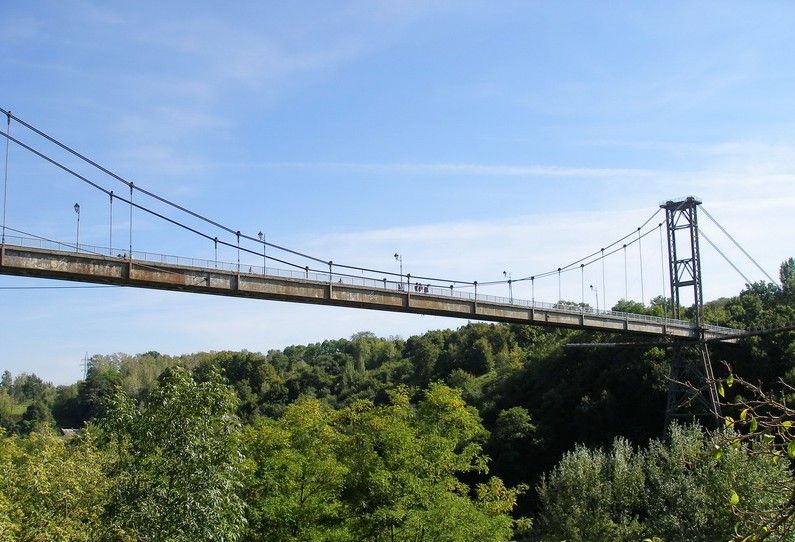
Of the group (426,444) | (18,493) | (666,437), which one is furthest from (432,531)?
(666,437)

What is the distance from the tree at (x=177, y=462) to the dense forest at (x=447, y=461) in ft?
0.12

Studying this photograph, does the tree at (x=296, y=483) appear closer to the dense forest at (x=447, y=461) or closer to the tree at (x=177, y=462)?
the dense forest at (x=447, y=461)

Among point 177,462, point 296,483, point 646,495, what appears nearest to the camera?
point 177,462

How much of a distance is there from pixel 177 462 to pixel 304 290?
69.6ft

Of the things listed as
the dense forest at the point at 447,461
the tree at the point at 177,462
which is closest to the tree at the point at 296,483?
the dense forest at the point at 447,461

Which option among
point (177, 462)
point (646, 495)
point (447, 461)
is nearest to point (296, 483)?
point (447, 461)

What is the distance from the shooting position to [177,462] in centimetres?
1564

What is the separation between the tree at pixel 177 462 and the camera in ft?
50.4

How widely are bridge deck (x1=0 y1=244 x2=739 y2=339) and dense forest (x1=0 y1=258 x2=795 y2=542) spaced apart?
376 centimetres

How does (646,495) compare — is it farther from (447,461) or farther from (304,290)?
(304,290)

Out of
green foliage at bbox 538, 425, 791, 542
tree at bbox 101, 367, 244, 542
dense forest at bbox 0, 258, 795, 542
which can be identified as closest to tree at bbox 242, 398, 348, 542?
dense forest at bbox 0, 258, 795, 542

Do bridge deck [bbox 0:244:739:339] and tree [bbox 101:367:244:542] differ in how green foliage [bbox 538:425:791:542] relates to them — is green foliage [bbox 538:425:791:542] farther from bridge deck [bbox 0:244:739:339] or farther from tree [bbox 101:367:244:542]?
tree [bbox 101:367:244:542]

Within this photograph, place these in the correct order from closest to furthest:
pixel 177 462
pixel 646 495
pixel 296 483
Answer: pixel 177 462 < pixel 296 483 < pixel 646 495

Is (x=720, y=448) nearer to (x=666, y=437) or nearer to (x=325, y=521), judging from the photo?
(x=325, y=521)
